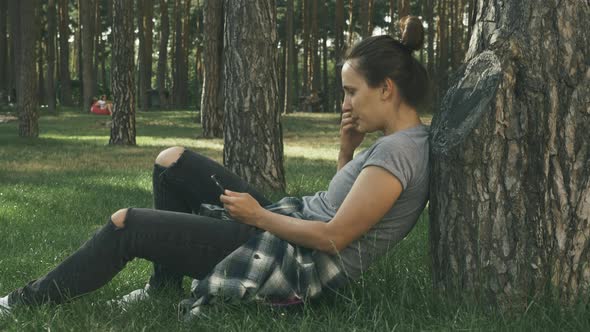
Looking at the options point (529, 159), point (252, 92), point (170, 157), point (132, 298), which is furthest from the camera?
point (252, 92)

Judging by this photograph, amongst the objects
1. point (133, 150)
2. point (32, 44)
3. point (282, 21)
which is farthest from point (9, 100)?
point (133, 150)

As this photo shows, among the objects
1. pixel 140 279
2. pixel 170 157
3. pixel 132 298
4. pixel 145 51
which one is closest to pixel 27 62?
pixel 140 279

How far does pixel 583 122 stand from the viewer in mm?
3682

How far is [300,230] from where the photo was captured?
3.80 m

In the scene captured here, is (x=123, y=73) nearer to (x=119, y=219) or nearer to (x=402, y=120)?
(x=119, y=219)

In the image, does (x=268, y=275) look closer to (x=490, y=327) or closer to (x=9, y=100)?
(x=490, y=327)

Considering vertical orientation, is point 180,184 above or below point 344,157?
below

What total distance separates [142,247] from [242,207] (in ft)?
1.70

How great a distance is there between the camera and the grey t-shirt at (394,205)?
12.6 feet

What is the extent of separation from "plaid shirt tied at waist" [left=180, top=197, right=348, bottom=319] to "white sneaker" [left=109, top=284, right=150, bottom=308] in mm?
406

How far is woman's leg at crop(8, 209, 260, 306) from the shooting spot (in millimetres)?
3893

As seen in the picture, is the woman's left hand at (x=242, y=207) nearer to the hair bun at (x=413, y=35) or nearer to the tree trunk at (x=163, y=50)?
the hair bun at (x=413, y=35)

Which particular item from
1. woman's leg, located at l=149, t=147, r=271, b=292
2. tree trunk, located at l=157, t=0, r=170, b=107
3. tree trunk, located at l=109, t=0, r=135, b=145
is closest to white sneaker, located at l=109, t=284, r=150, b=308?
woman's leg, located at l=149, t=147, r=271, b=292

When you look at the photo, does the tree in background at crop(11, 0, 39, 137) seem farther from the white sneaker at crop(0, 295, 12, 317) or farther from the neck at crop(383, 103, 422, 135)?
the neck at crop(383, 103, 422, 135)
